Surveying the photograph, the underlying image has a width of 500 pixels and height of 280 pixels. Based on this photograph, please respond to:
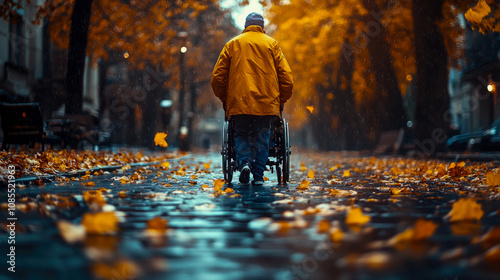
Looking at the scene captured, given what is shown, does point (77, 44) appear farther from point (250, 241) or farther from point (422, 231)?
point (422, 231)

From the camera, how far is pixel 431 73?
1877 cm

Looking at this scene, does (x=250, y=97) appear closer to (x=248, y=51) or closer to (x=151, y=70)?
(x=248, y=51)

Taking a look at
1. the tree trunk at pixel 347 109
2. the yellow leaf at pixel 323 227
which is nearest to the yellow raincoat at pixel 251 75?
the yellow leaf at pixel 323 227

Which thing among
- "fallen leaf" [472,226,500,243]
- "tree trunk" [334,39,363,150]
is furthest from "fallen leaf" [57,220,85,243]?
"tree trunk" [334,39,363,150]

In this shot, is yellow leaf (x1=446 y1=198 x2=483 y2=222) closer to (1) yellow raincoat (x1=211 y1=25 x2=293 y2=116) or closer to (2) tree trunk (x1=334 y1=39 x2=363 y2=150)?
(1) yellow raincoat (x1=211 y1=25 x2=293 y2=116)

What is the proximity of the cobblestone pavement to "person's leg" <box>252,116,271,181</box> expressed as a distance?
133 centimetres

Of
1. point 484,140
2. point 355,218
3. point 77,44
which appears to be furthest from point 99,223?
point 484,140

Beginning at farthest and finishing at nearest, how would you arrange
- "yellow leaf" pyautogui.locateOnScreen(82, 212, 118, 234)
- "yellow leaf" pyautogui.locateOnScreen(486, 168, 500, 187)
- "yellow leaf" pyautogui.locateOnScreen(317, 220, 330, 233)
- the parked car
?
the parked car → "yellow leaf" pyautogui.locateOnScreen(486, 168, 500, 187) → "yellow leaf" pyautogui.locateOnScreen(317, 220, 330, 233) → "yellow leaf" pyautogui.locateOnScreen(82, 212, 118, 234)

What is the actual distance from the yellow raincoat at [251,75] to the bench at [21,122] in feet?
22.5

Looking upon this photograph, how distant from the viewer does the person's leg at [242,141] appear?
821cm

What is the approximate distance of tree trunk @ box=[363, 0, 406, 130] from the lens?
26.1 m

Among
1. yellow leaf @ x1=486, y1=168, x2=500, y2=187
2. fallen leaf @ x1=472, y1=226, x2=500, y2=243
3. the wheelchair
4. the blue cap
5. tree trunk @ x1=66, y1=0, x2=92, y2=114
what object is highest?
tree trunk @ x1=66, y1=0, x2=92, y2=114

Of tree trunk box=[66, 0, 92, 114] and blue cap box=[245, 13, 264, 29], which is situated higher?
tree trunk box=[66, 0, 92, 114]

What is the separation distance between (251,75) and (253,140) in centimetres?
85
